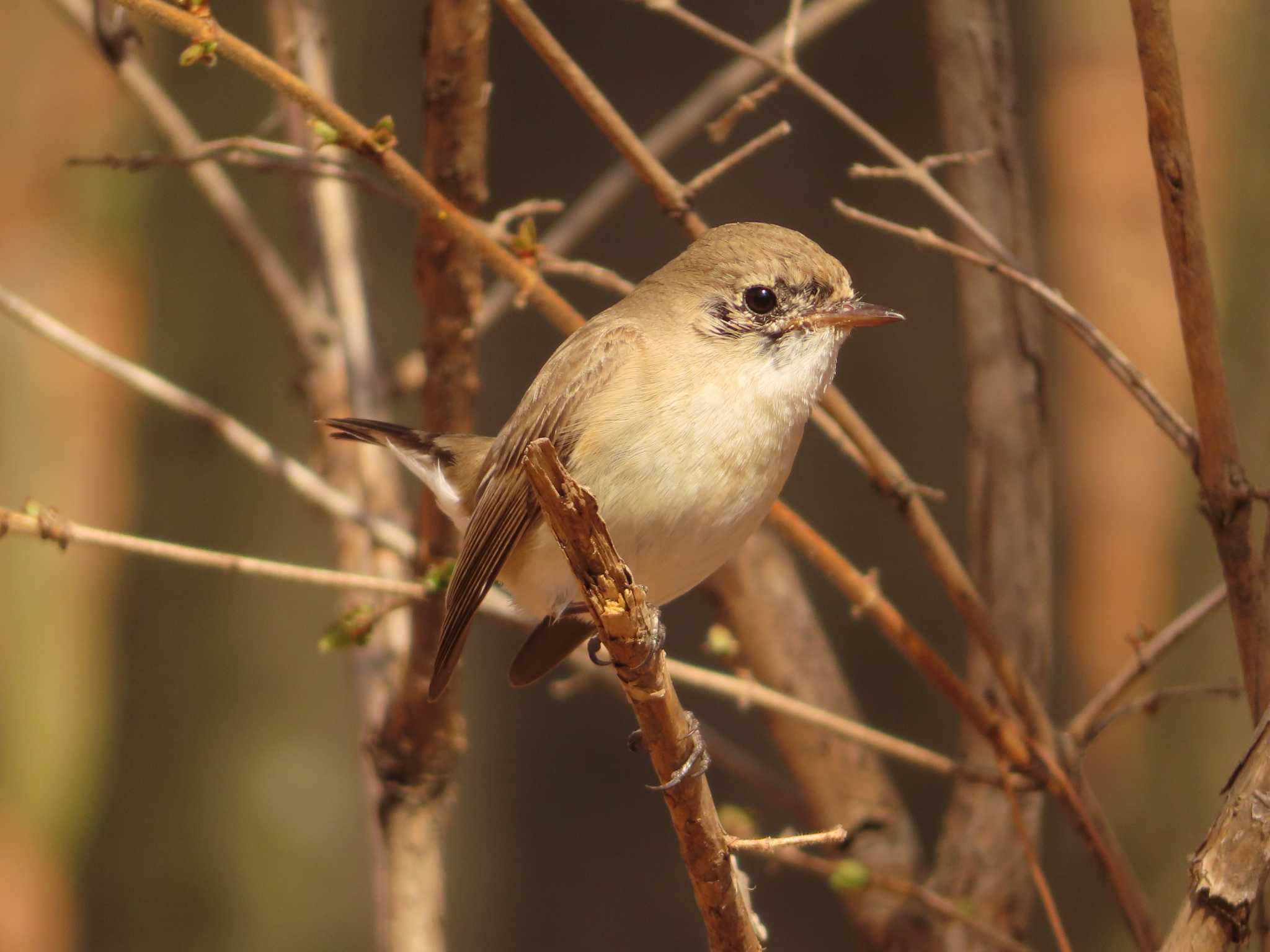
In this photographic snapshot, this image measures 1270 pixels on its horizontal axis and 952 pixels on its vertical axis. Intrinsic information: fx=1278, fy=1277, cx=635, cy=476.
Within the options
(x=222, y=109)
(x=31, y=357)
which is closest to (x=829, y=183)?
(x=222, y=109)

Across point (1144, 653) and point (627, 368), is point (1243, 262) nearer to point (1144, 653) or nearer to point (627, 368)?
point (1144, 653)

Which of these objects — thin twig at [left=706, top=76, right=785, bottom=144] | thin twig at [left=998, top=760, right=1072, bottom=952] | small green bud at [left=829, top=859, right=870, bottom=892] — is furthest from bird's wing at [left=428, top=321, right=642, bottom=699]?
thin twig at [left=998, top=760, right=1072, bottom=952]

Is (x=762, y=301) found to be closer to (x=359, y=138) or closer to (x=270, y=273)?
(x=359, y=138)

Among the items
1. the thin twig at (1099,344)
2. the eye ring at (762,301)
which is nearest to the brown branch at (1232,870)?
the thin twig at (1099,344)

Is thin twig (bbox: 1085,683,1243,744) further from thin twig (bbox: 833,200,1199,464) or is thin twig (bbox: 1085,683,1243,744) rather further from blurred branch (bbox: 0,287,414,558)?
blurred branch (bbox: 0,287,414,558)

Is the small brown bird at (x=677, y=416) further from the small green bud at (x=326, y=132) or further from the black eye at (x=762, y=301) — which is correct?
the small green bud at (x=326, y=132)
